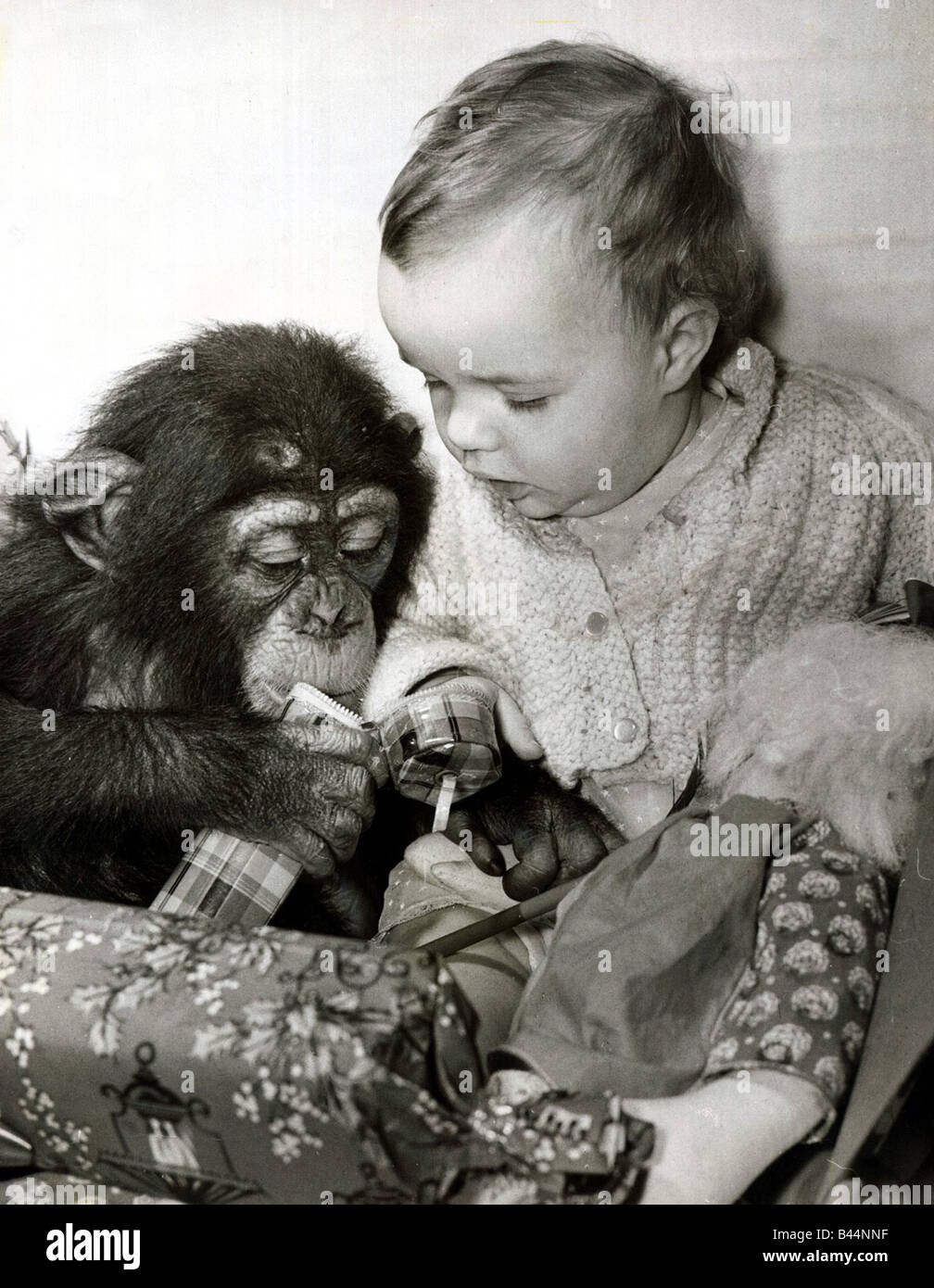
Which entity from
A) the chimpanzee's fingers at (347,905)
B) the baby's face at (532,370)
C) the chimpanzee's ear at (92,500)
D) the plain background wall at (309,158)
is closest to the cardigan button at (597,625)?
the baby's face at (532,370)

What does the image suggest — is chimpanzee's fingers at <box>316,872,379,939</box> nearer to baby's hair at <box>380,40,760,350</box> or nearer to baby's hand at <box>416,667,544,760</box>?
baby's hand at <box>416,667,544,760</box>

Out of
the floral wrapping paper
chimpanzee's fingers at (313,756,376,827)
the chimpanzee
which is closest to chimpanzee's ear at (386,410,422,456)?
the chimpanzee

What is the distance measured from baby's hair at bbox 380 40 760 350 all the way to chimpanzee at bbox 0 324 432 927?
0.26m

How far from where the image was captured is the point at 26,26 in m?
1.88

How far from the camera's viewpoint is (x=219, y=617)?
1800 millimetres

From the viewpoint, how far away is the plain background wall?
5.51ft

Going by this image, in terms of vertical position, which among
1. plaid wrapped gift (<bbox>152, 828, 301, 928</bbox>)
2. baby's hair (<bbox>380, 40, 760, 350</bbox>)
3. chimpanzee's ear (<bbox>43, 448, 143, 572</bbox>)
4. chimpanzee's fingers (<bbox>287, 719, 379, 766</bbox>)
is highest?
baby's hair (<bbox>380, 40, 760, 350</bbox>)

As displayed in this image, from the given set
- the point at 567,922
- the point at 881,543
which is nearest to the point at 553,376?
the point at 881,543

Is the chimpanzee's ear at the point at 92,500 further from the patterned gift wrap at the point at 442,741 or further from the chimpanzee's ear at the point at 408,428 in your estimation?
the patterned gift wrap at the point at 442,741

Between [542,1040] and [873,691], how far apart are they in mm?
547

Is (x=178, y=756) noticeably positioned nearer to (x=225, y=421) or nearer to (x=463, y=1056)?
(x=225, y=421)

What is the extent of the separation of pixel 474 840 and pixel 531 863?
0.08m

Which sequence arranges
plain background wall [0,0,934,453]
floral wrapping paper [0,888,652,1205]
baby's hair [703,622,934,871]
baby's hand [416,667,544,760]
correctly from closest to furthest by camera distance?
floral wrapping paper [0,888,652,1205]
baby's hair [703,622,934,871]
plain background wall [0,0,934,453]
baby's hand [416,667,544,760]

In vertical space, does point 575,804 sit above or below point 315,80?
below
